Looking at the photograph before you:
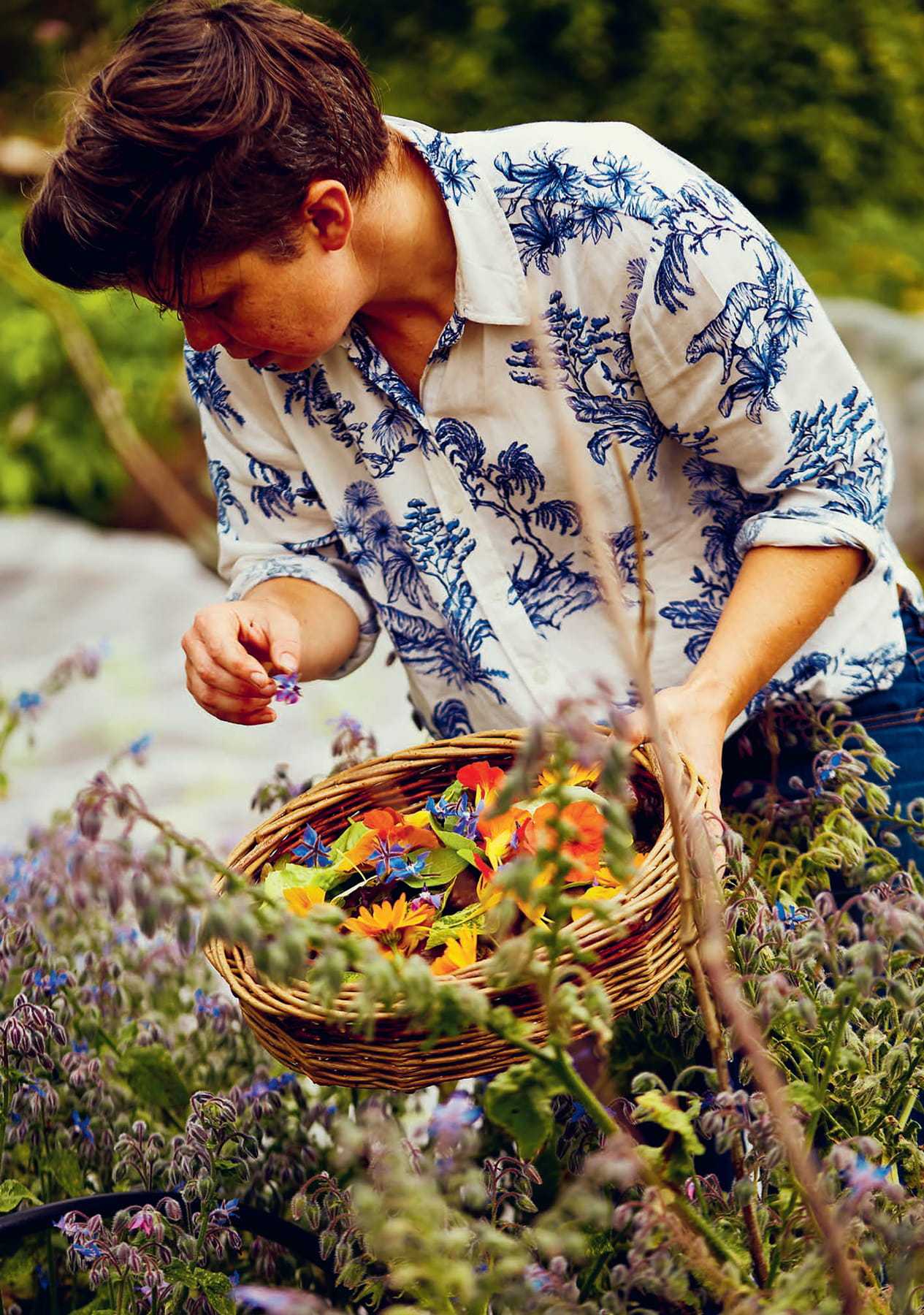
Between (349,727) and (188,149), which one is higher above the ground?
(188,149)

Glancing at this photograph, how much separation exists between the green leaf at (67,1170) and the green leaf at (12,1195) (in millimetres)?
63

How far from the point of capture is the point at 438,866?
4.54 ft

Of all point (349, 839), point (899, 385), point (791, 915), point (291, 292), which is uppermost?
point (291, 292)

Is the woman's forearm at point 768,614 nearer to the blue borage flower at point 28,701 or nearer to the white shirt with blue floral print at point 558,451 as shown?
the white shirt with blue floral print at point 558,451

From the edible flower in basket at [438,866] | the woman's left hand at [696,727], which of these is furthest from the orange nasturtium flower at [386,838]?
the woman's left hand at [696,727]

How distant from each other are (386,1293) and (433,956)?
406 millimetres

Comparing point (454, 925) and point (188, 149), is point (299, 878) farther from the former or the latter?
point (188, 149)

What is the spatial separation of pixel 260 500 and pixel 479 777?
2.10 feet

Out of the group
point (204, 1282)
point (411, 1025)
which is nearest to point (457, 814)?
point (411, 1025)

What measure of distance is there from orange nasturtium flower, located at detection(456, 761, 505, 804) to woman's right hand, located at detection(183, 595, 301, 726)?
0.25 m

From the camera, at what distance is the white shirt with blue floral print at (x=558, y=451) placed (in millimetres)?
1484

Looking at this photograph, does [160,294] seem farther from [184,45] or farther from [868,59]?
[868,59]

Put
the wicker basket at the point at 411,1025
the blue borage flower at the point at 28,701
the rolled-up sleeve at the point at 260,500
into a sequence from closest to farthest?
the wicker basket at the point at 411,1025 → the rolled-up sleeve at the point at 260,500 → the blue borage flower at the point at 28,701

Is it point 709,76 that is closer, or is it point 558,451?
point 558,451
